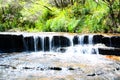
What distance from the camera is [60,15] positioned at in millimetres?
25484

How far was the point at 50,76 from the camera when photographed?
11.8 meters

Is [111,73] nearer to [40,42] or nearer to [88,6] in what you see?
[40,42]

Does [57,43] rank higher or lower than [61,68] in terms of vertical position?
higher

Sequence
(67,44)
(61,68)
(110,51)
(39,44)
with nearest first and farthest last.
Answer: (61,68), (110,51), (67,44), (39,44)

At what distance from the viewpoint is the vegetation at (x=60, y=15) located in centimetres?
2189

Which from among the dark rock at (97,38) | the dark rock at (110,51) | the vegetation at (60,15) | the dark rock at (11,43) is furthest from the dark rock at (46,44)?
the vegetation at (60,15)

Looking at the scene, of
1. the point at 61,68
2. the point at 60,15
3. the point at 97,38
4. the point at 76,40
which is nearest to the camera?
the point at 61,68

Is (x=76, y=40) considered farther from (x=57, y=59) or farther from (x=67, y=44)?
(x=57, y=59)

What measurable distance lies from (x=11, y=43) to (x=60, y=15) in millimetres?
6685

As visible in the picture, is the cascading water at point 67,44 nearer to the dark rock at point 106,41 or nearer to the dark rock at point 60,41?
the dark rock at point 60,41

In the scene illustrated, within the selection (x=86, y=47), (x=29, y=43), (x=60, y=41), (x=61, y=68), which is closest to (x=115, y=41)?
(x=86, y=47)

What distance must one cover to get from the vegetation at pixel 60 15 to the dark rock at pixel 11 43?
4.63m

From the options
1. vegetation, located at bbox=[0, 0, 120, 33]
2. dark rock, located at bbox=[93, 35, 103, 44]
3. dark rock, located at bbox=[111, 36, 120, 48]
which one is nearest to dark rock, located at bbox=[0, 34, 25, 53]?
dark rock, located at bbox=[93, 35, 103, 44]

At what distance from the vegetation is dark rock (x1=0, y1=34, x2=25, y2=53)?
15.2 ft
